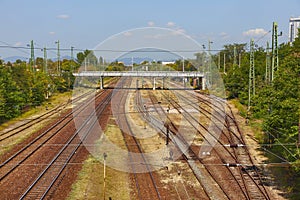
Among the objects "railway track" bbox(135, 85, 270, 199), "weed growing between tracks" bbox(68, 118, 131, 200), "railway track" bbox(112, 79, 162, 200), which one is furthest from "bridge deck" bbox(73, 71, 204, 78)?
"weed growing between tracks" bbox(68, 118, 131, 200)

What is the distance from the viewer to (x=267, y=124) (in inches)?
645

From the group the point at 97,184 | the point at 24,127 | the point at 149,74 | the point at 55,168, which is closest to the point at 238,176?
the point at 97,184

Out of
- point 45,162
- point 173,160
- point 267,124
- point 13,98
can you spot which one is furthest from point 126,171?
point 13,98

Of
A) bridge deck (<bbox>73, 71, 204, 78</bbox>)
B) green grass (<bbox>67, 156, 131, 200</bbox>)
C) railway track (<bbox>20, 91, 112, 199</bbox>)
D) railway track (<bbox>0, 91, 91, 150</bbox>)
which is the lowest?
green grass (<bbox>67, 156, 131, 200</bbox>)

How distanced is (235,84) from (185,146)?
817 inches

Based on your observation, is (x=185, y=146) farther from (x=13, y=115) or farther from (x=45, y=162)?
(x=13, y=115)

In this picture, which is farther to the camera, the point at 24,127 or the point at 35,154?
the point at 24,127

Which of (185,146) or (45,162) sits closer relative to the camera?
(45,162)

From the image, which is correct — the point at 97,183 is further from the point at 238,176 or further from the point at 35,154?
the point at 238,176

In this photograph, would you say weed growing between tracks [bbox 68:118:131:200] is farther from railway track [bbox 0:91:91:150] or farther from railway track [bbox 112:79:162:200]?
railway track [bbox 0:91:91:150]

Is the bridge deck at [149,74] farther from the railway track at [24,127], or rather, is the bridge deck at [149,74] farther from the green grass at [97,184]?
the green grass at [97,184]

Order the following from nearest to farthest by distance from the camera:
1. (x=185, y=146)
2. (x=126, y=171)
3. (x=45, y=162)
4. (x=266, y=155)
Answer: (x=126, y=171), (x=45, y=162), (x=266, y=155), (x=185, y=146)

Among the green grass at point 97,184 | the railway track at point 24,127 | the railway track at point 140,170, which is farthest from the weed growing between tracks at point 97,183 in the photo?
the railway track at point 24,127

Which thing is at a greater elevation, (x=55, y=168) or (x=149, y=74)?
(x=149, y=74)
